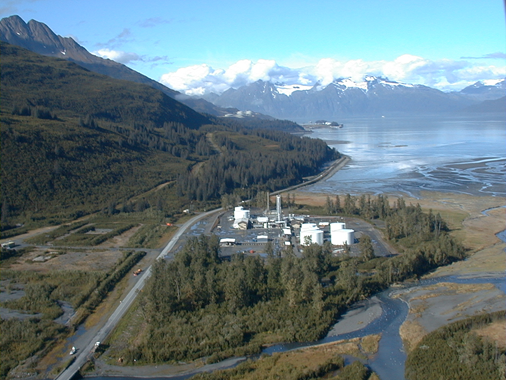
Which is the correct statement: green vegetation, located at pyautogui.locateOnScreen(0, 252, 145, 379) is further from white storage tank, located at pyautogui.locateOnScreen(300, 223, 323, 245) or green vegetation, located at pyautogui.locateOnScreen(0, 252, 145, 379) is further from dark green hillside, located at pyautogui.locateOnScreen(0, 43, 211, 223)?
dark green hillside, located at pyautogui.locateOnScreen(0, 43, 211, 223)

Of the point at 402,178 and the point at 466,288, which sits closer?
the point at 466,288

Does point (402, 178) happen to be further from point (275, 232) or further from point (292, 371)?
point (292, 371)

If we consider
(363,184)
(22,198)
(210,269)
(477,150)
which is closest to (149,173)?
(22,198)

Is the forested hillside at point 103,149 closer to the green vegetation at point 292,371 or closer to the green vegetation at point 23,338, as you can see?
the green vegetation at point 23,338

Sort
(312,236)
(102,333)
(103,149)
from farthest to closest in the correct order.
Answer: (103,149) < (312,236) < (102,333)

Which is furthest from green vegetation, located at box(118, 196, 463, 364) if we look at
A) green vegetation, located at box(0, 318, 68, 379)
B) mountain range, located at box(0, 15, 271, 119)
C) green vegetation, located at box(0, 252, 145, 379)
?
mountain range, located at box(0, 15, 271, 119)

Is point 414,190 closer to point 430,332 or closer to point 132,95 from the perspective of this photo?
Answer: point 430,332

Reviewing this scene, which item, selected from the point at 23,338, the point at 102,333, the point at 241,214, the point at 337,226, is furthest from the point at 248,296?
the point at 241,214
